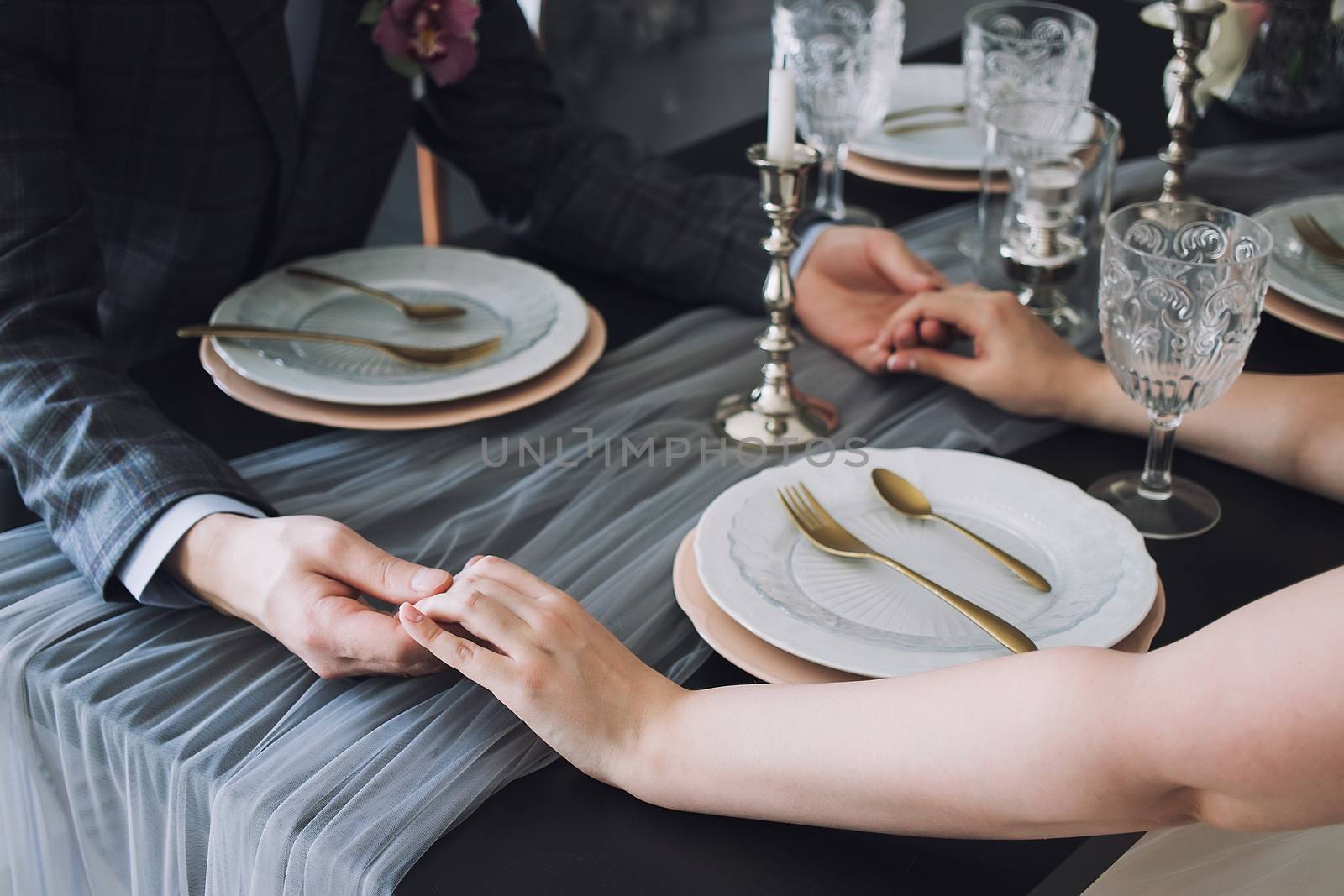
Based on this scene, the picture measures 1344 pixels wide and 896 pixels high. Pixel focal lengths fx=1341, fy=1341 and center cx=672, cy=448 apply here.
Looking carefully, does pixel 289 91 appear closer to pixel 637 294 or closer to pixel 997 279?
pixel 637 294

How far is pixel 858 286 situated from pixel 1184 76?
1.25 feet

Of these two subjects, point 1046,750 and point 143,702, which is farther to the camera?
point 143,702

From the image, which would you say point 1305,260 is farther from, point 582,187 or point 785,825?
point 785,825

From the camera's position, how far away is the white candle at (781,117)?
1009mm

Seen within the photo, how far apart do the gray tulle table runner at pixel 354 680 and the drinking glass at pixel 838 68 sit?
1.10 feet

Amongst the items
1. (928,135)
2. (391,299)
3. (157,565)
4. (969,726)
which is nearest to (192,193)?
(391,299)

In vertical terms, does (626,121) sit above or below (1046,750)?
below

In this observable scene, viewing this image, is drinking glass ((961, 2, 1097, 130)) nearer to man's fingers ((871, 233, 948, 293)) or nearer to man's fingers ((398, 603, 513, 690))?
man's fingers ((871, 233, 948, 293))

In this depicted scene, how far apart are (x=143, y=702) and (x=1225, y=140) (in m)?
1.53

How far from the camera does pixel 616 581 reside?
0.92m

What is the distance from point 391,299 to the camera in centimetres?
126

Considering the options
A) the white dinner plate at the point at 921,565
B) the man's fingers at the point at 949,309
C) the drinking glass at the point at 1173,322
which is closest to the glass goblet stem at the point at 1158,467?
the drinking glass at the point at 1173,322

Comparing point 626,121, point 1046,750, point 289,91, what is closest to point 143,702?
point 1046,750

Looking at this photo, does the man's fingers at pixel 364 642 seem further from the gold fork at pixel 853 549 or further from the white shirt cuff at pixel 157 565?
the gold fork at pixel 853 549
